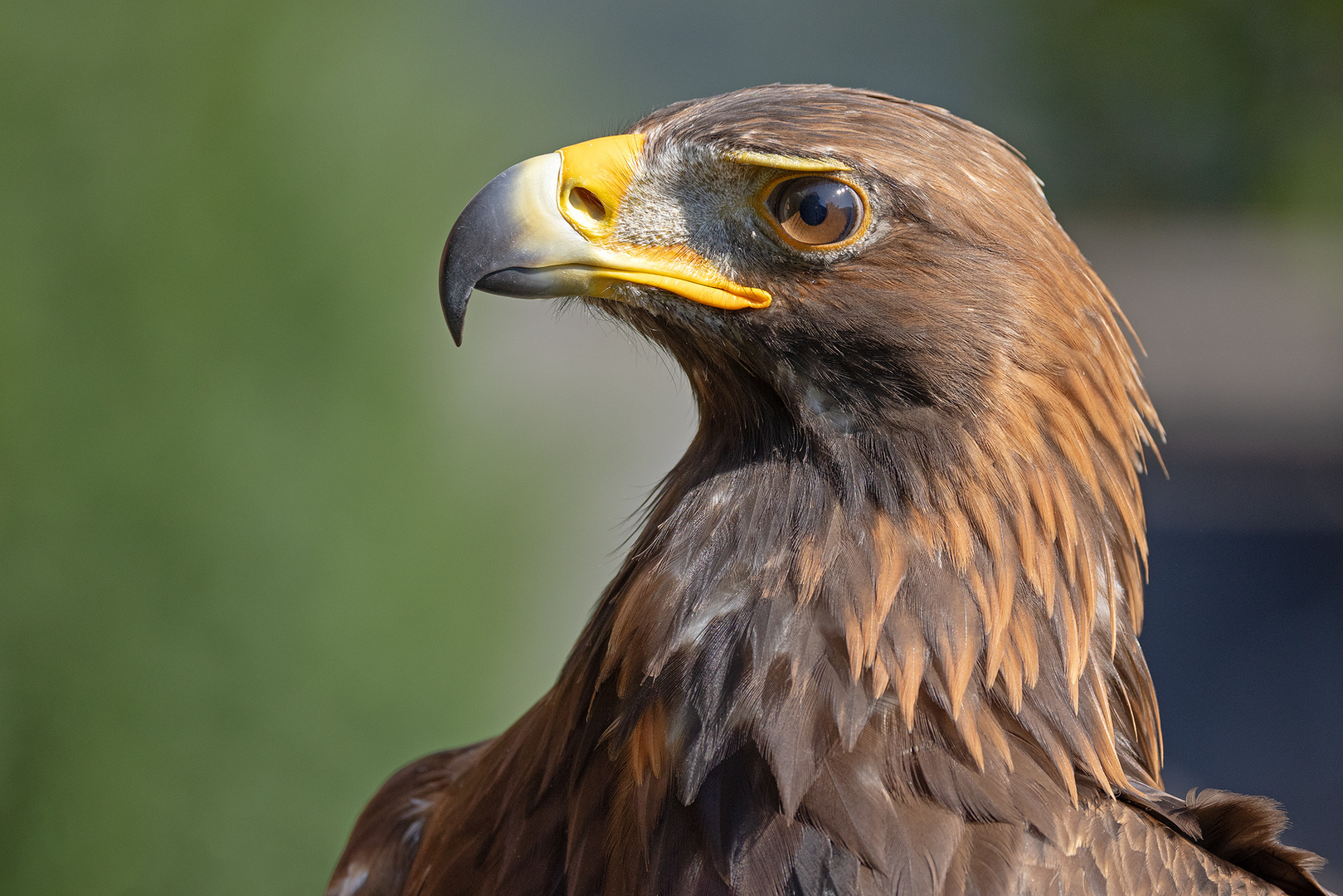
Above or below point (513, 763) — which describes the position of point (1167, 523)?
below

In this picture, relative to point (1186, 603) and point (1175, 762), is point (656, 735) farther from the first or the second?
point (1186, 603)

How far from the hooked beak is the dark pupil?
0.32ft

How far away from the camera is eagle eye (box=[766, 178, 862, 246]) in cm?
126

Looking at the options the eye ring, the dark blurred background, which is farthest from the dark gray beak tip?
the dark blurred background

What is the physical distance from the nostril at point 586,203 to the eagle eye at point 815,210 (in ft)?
0.63

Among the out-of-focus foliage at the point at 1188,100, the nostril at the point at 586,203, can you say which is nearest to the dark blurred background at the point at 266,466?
the nostril at the point at 586,203

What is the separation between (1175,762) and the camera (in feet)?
18.8

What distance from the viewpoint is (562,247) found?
51.3 inches

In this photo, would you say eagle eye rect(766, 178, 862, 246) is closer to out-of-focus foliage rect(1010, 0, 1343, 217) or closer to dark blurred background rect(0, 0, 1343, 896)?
dark blurred background rect(0, 0, 1343, 896)

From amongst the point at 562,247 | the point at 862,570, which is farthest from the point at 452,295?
the point at 862,570

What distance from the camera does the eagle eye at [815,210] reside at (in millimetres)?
1257

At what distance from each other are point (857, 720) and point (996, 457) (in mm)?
319

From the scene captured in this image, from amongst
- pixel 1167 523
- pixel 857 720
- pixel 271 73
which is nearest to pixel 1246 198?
pixel 1167 523

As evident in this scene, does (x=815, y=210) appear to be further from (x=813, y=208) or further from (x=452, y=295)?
(x=452, y=295)
